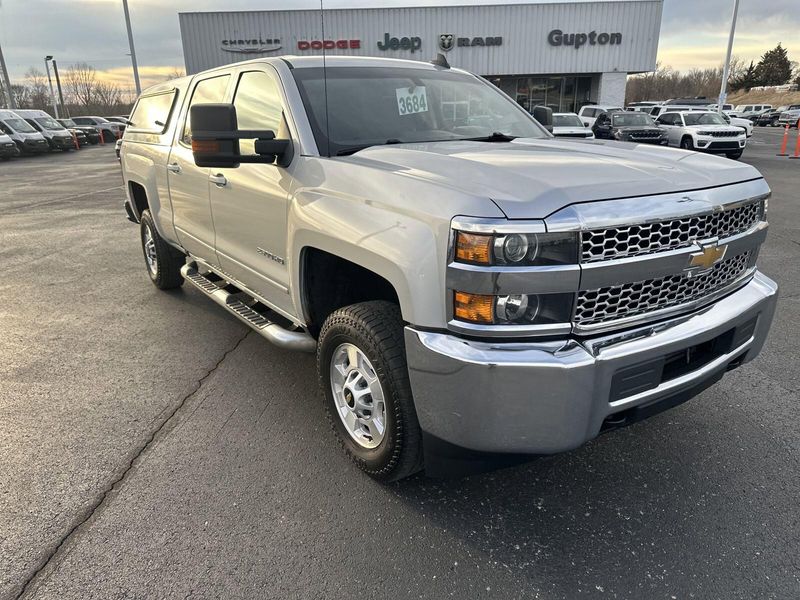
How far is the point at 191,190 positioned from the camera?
4461 millimetres

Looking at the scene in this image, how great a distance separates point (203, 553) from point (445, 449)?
3.56 ft

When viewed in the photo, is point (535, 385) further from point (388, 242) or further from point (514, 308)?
point (388, 242)

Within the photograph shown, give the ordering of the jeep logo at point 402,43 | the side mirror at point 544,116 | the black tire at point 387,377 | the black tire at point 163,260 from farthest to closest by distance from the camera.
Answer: the jeep logo at point 402,43 < the black tire at point 163,260 < the side mirror at point 544,116 < the black tire at point 387,377

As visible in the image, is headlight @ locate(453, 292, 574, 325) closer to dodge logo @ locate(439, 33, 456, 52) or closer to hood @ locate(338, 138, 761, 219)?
hood @ locate(338, 138, 761, 219)

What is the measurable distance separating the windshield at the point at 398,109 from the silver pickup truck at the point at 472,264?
0.02 metres

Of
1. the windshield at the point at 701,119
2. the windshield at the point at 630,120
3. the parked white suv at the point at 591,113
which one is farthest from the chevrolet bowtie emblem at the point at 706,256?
the parked white suv at the point at 591,113

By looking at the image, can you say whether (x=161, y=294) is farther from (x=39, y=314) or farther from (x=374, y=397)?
(x=374, y=397)

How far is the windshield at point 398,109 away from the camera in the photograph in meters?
3.21

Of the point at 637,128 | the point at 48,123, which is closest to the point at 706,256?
the point at 637,128

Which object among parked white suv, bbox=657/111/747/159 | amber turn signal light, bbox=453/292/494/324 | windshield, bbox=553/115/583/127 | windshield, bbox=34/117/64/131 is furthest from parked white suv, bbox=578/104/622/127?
windshield, bbox=34/117/64/131

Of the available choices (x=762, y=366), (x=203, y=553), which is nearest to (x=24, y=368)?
(x=203, y=553)

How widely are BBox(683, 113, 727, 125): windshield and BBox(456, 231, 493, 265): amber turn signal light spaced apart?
20820mm

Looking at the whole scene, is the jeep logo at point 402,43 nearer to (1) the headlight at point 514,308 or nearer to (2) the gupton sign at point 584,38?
(2) the gupton sign at point 584,38

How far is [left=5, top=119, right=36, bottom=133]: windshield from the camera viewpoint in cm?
2744
